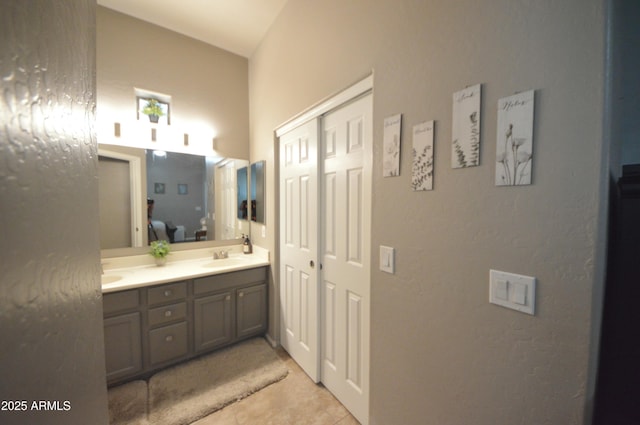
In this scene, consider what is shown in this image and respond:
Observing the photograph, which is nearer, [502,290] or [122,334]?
[502,290]

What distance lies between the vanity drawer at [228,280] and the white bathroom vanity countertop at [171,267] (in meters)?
0.06

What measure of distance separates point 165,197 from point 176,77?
4.02 feet

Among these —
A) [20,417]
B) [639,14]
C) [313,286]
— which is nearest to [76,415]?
[20,417]

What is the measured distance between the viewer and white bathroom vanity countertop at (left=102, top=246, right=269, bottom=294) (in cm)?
180

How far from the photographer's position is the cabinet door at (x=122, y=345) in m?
1.65

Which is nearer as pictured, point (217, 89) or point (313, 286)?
point (313, 286)

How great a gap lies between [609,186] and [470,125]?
42 centimetres

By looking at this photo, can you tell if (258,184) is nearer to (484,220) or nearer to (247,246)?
(247,246)

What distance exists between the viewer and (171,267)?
7.21ft

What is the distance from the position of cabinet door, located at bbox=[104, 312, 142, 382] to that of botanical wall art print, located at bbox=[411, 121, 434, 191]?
2.21 metres

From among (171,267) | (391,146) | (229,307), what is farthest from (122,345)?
(391,146)

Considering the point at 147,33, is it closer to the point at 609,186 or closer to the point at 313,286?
the point at 313,286

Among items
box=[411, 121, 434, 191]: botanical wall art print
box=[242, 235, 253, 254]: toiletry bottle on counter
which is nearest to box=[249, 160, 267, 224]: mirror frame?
box=[242, 235, 253, 254]: toiletry bottle on counter

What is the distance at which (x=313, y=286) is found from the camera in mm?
1793
